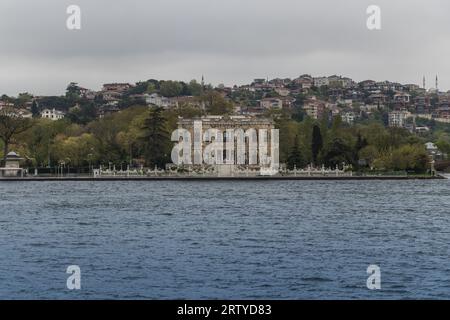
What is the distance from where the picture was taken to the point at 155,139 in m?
82.7

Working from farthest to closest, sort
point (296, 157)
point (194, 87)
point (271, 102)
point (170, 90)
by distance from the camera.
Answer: point (194, 87) → point (170, 90) → point (271, 102) → point (296, 157)

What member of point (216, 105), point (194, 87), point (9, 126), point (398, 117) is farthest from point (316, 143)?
point (194, 87)

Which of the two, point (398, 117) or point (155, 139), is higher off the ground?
point (398, 117)

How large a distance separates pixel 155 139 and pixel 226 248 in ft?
187

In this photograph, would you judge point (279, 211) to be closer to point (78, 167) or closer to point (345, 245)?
point (345, 245)

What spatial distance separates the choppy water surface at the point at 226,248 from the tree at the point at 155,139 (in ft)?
118

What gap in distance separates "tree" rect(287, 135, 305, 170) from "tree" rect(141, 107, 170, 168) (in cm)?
1124

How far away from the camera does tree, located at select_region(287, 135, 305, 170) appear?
8106 cm

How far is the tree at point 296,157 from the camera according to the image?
81.1 metres

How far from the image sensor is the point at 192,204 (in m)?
44.3

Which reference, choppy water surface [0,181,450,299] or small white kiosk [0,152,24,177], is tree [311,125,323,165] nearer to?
small white kiosk [0,152,24,177]

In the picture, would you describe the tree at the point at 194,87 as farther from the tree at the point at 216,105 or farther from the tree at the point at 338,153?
the tree at the point at 338,153

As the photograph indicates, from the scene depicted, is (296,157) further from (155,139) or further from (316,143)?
(155,139)

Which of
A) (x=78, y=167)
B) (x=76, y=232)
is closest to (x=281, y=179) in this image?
(x=78, y=167)
